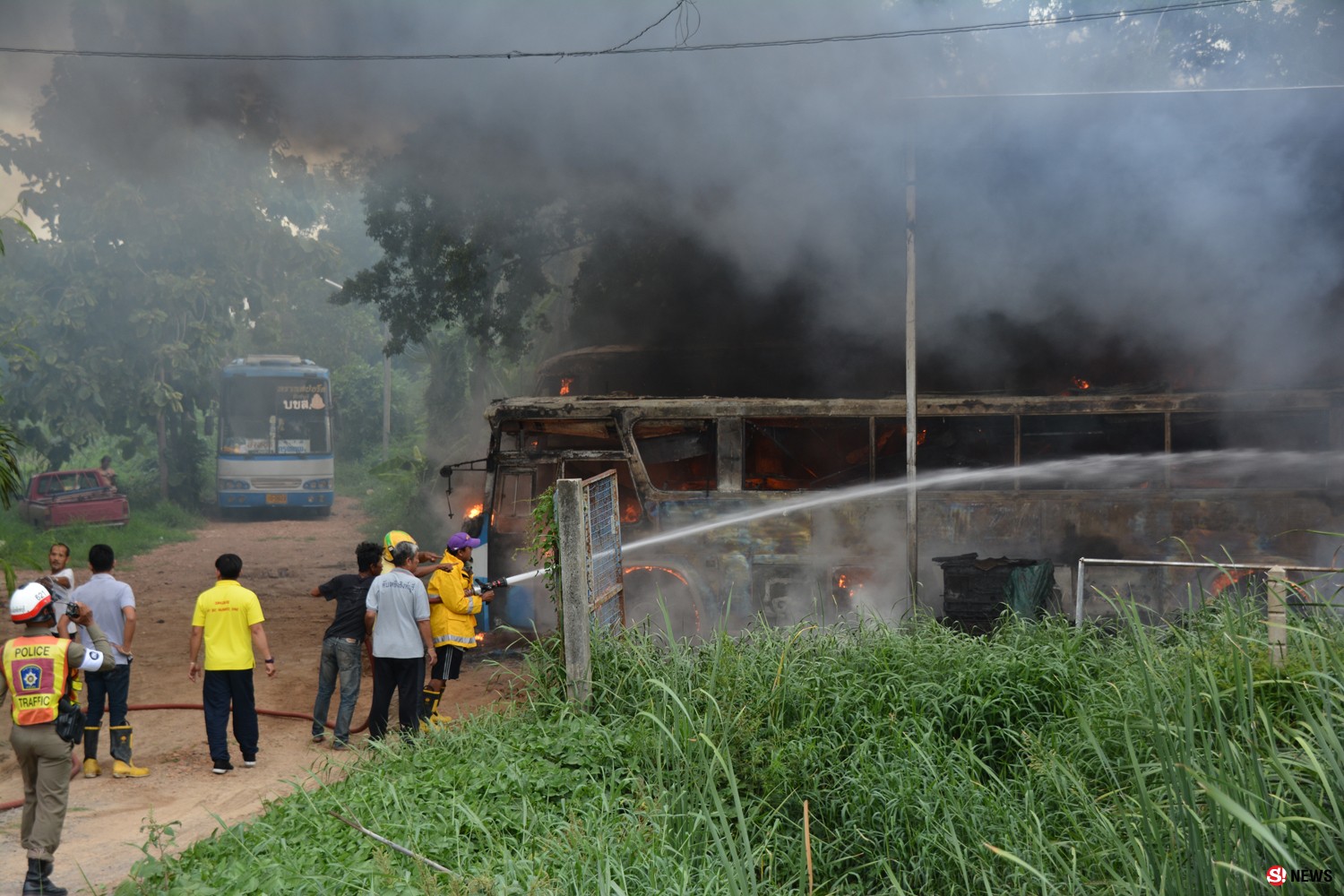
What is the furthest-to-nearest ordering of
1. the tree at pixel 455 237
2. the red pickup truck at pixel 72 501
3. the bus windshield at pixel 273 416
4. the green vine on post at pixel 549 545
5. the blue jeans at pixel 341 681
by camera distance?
the bus windshield at pixel 273 416
the red pickup truck at pixel 72 501
the tree at pixel 455 237
the blue jeans at pixel 341 681
the green vine on post at pixel 549 545

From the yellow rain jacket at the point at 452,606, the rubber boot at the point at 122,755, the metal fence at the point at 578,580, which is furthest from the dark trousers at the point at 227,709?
the metal fence at the point at 578,580

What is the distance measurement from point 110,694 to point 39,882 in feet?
6.86

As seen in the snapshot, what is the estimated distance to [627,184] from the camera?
12430 mm

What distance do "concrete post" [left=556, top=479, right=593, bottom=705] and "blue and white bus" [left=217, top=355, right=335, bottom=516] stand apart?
1854 centimetres

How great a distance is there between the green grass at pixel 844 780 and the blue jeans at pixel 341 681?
156 centimetres

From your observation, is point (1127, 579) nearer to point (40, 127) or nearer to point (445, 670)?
point (445, 670)

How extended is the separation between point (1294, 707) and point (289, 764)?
214 inches

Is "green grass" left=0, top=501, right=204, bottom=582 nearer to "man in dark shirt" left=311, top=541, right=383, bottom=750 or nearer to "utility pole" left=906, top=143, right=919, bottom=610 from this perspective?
"man in dark shirt" left=311, top=541, right=383, bottom=750

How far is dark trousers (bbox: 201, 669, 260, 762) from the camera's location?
6.28 metres

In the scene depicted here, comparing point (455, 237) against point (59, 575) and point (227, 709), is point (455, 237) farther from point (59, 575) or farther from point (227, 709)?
point (227, 709)

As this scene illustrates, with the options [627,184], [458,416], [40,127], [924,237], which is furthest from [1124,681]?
[458,416]

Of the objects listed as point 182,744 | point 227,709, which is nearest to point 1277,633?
point 227,709

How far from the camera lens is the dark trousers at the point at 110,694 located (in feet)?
20.7

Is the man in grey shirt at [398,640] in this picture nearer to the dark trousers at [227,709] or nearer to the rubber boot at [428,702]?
the rubber boot at [428,702]
